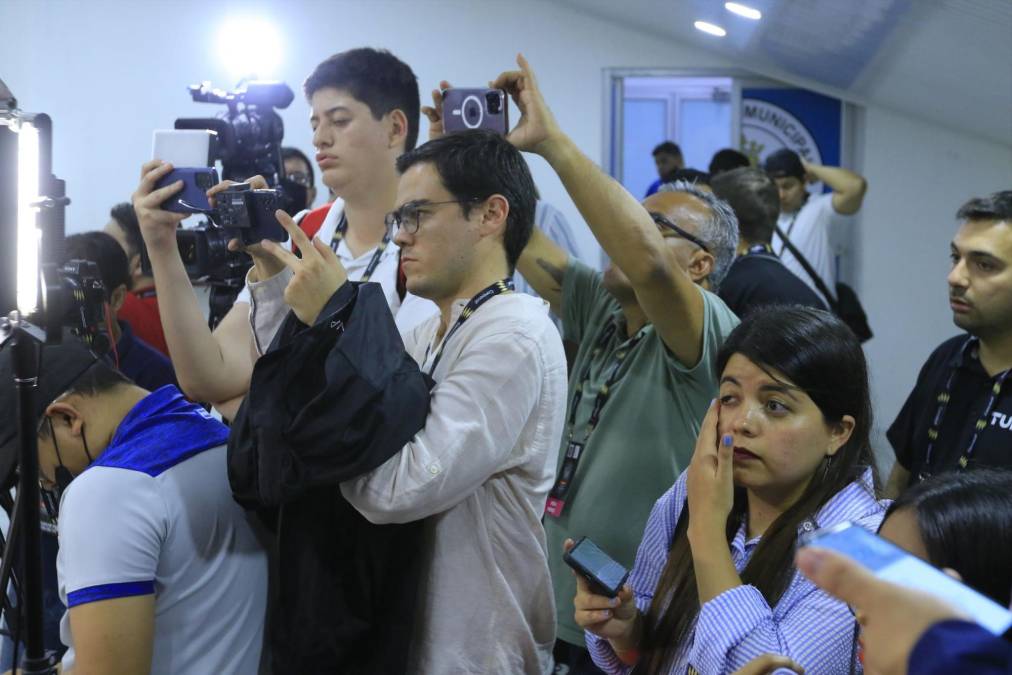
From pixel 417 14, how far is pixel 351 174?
15.3 ft

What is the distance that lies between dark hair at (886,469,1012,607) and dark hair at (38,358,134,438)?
4.10 feet

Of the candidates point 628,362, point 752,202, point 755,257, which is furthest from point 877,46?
point 628,362

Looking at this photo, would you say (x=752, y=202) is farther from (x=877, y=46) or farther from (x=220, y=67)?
(x=220, y=67)

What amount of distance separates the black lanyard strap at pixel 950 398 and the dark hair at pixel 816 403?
0.66 m

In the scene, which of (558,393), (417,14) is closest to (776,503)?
(558,393)

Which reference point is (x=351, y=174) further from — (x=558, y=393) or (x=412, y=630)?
(x=412, y=630)

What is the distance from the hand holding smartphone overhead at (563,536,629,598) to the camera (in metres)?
1.50

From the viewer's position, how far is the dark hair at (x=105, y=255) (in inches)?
118

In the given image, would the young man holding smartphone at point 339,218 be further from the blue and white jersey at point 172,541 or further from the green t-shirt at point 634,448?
the green t-shirt at point 634,448

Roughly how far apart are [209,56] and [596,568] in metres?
5.97

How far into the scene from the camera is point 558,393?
65.9 inches

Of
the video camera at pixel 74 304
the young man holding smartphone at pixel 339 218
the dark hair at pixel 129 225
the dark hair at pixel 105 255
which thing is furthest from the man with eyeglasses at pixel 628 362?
the dark hair at pixel 129 225

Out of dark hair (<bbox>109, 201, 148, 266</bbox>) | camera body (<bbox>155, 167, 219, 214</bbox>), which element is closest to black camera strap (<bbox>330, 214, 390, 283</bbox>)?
camera body (<bbox>155, 167, 219, 214</bbox>)

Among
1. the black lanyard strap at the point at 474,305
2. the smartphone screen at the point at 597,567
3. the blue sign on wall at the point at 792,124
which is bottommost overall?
the smartphone screen at the point at 597,567
